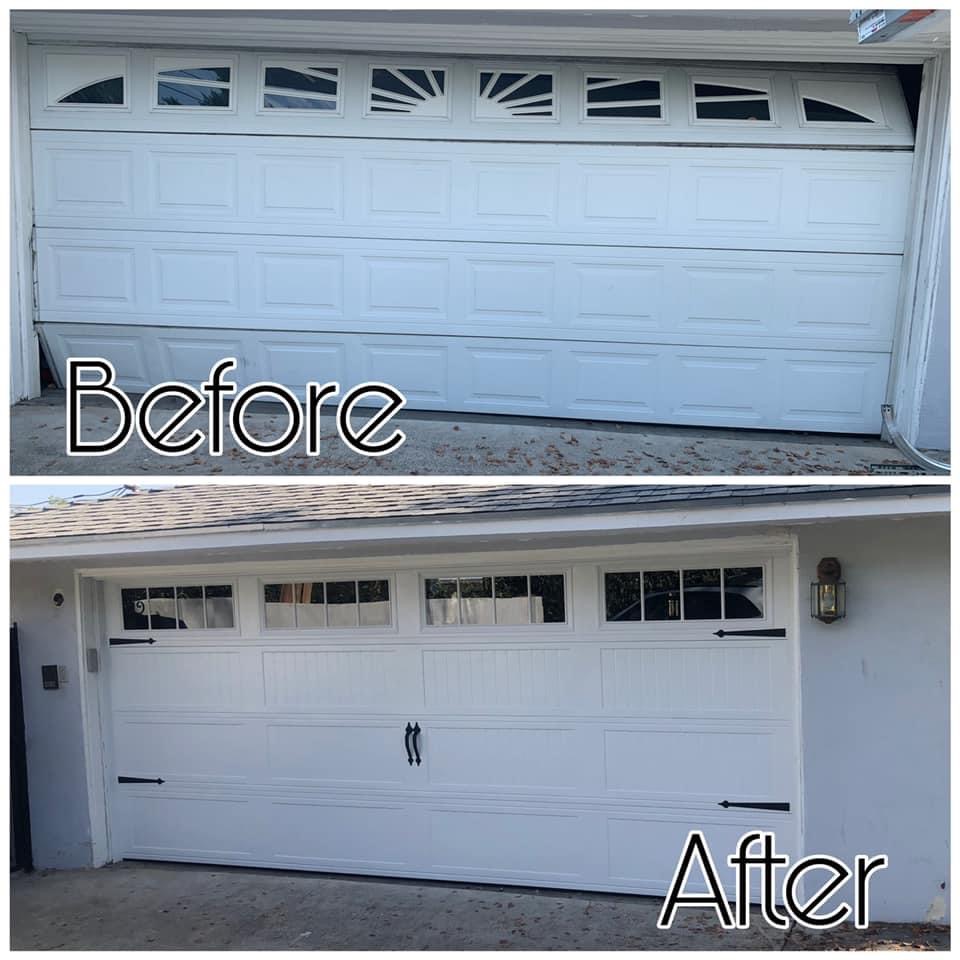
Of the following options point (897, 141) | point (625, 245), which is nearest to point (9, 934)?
point (625, 245)

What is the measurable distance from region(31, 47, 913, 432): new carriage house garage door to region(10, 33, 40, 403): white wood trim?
87mm

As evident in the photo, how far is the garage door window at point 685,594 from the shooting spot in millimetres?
5848

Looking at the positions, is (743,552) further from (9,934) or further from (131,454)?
(9,934)

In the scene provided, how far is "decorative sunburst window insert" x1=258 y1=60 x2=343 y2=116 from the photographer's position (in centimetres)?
714

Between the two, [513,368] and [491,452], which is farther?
[513,368]

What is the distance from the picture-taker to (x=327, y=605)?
6762mm

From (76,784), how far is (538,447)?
168 inches

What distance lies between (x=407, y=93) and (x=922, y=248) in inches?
156

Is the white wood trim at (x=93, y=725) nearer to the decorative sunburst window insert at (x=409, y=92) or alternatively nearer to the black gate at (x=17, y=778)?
the black gate at (x=17, y=778)

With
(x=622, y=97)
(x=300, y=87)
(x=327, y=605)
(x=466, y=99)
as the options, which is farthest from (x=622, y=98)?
(x=327, y=605)

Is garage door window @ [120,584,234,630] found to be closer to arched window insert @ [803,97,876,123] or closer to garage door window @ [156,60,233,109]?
garage door window @ [156,60,233,109]

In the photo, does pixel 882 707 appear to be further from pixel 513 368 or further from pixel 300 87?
pixel 300 87

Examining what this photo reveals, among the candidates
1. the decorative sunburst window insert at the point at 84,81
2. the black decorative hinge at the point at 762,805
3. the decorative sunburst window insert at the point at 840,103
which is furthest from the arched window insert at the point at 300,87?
the black decorative hinge at the point at 762,805

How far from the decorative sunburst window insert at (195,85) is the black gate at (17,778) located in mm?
4151
